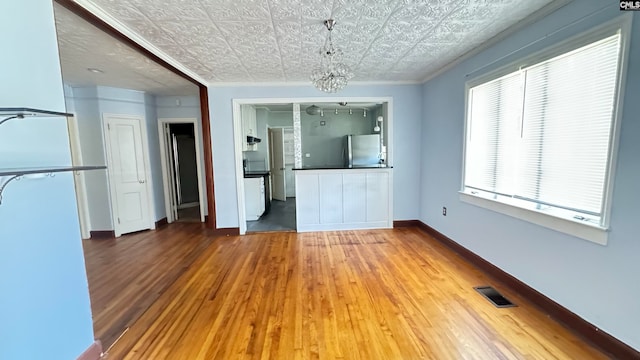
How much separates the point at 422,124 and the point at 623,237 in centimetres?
311

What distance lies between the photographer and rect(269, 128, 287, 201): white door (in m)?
7.43

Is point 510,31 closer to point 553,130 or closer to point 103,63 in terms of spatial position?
point 553,130

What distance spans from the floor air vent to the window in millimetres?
771

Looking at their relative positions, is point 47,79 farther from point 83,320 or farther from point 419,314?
point 419,314

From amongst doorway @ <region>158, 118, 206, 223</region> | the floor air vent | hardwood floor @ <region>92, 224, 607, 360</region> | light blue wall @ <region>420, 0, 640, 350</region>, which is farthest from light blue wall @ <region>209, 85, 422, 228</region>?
the floor air vent

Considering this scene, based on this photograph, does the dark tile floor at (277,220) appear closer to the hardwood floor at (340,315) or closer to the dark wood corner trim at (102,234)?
the hardwood floor at (340,315)

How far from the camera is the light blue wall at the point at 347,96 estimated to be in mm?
4262

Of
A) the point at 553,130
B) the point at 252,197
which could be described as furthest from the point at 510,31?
the point at 252,197

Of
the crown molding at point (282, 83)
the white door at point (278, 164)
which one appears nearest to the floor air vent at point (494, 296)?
the crown molding at point (282, 83)

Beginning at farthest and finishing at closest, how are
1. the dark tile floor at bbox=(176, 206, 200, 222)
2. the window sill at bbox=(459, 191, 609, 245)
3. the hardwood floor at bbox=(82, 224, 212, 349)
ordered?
1. the dark tile floor at bbox=(176, 206, 200, 222)
2. the hardwood floor at bbox=(82, 224, 212, 349)
3. the window sill at bbox=(459, 191, 609, 245)

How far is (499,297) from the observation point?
94.1 inches

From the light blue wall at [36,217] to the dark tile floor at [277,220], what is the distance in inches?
122

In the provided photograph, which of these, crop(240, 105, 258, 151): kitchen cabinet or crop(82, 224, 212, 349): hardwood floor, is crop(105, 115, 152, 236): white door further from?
crop(240, 105, 258, 151): kitchen cabinet

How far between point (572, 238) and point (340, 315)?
1.88 metres
